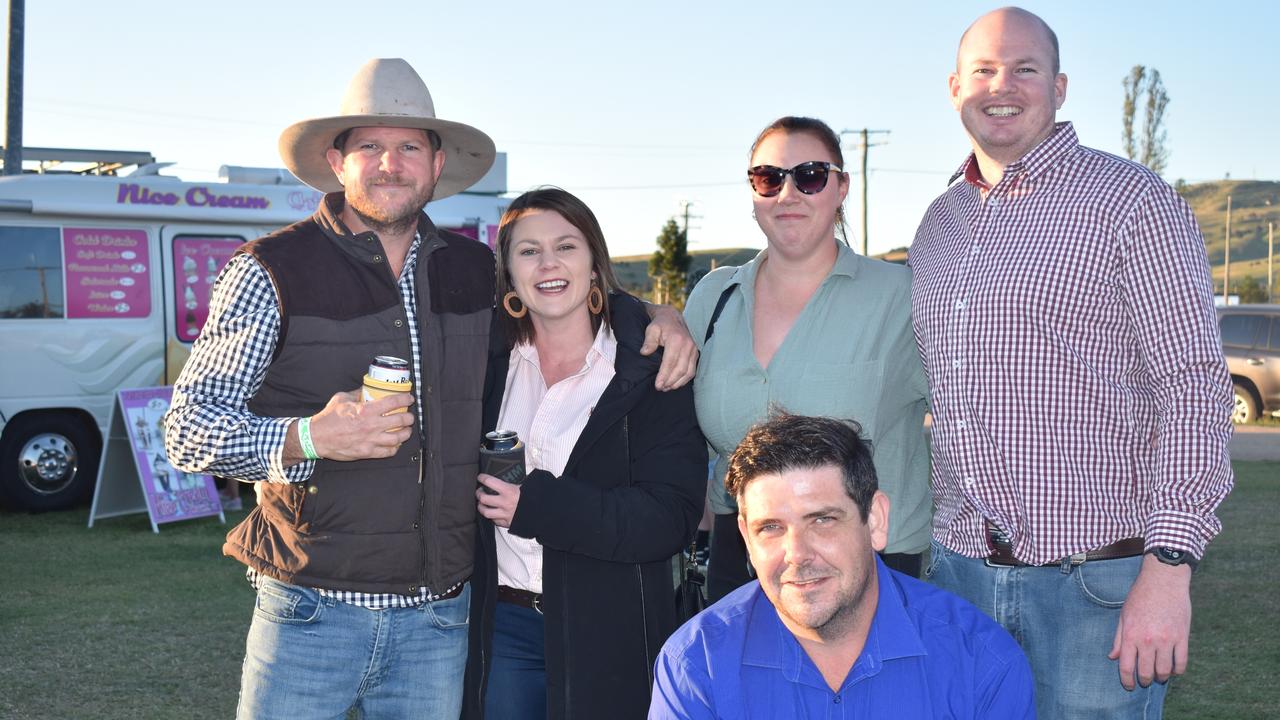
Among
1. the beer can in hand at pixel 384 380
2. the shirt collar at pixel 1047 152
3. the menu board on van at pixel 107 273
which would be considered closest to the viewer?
the beer can in hand at pixel 384 380

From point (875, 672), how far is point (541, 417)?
1.14 m

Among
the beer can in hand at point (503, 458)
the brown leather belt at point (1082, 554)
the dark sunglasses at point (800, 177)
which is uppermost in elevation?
the dark sunglasses at point (800, 177)

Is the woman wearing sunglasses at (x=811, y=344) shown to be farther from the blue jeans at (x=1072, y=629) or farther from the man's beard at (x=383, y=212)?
the man's beard at (x=383, y=212)

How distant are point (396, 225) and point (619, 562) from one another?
1021mm

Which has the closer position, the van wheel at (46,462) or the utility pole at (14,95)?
the van wheel at (46,462)

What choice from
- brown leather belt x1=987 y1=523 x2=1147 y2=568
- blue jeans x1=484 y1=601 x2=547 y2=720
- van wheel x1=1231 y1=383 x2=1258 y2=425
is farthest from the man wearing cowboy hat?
van wheel x1=1231 y1=383 x2=1258 y2=425

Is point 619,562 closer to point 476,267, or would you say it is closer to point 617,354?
point 617,354

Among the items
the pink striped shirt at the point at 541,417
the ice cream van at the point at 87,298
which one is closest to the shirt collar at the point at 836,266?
the pink striped shirt at the point at 541,417

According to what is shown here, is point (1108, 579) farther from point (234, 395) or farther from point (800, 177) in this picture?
point (234, 395)

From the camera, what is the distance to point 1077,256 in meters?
2.69

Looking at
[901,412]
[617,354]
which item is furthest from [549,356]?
[901,412]

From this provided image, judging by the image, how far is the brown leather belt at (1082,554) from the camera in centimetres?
266

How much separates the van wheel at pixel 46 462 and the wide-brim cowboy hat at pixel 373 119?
7393 millimetres

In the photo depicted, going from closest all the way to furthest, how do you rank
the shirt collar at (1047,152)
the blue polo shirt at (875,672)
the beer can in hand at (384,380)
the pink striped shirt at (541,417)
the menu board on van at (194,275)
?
the blue polo shirt at (875,672) < the beer can in hand at (384,380) < the shirt collar at (1047,152) < the pink striped shirt at (541,417) < the menu board on van at (194,275)
